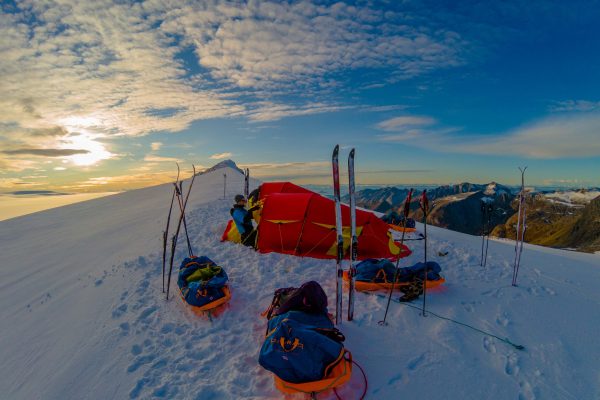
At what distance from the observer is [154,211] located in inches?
850

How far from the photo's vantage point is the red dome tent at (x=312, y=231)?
1049cm

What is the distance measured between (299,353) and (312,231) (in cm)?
654

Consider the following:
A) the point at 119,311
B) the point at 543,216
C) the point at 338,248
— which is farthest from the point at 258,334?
the point at 543,216

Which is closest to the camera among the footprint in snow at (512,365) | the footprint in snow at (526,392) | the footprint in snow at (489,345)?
the footprint in snow at (526,392)

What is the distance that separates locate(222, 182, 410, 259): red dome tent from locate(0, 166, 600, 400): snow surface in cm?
66

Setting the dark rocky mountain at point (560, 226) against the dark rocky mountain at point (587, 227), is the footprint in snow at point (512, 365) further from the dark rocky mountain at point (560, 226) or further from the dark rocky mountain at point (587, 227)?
the dark rocky mountain at point (587, 227)

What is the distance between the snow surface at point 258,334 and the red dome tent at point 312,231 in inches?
26.0

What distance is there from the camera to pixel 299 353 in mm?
4098

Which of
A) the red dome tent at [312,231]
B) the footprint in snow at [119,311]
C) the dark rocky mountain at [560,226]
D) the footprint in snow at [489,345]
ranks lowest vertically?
the dark rocky mountain at [560,226]

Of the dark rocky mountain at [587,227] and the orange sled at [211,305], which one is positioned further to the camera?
the dark rocky mountain at [587,227]

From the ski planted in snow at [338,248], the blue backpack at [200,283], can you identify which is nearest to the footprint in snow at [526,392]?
the ski planted in snow at [338,248]

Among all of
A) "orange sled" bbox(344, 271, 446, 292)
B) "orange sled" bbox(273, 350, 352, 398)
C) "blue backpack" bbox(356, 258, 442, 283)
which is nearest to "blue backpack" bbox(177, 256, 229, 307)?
"orange sled" bbox(273, 350, 352, 398)

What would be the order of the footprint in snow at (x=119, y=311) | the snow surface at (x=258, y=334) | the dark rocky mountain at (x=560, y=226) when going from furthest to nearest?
the dark rocky mountain at (x=560, y=226) < the footprint in snow at (x=119, y=311) < the snow surface at (x=258, y=334)

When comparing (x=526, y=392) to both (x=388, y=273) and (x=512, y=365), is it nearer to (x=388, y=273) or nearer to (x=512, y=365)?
(x=512, y=365)
